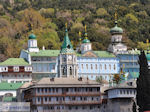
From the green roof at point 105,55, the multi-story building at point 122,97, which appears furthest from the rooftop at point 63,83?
the green roof at point 105,55

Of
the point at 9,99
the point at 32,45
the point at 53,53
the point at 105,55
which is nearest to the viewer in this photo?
the point at 9,99

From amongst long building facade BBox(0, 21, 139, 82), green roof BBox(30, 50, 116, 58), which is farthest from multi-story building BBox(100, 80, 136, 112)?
green roof BBox(30, 50, 116, 58)

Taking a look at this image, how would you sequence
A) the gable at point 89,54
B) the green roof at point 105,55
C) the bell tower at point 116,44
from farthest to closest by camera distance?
the bell tower at point 116,44
the green roof at point 105,55
the gable at point 89,54

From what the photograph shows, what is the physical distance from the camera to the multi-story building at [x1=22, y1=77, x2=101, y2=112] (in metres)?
109

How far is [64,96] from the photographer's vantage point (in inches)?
4338

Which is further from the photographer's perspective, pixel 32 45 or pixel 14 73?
pixel 32 45

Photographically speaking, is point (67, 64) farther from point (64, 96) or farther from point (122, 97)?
point (122, 97)

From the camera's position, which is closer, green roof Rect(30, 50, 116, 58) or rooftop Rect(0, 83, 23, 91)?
rooftop Rect(0, 83, 23, 91)

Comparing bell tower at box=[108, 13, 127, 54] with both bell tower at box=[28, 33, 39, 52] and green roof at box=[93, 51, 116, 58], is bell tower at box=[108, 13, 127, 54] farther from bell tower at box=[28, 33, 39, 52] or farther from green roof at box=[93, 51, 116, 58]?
bell tower at box=[28, 33, 39, 52]

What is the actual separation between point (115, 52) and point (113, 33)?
7.79m

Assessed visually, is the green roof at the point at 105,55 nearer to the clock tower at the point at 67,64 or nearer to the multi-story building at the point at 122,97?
the clock tower at the point at 67,64


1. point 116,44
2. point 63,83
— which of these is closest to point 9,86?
point 63,83

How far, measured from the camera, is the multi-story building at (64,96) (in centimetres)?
10912

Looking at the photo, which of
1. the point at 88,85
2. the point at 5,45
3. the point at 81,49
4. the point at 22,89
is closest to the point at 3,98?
the point at 22,89
